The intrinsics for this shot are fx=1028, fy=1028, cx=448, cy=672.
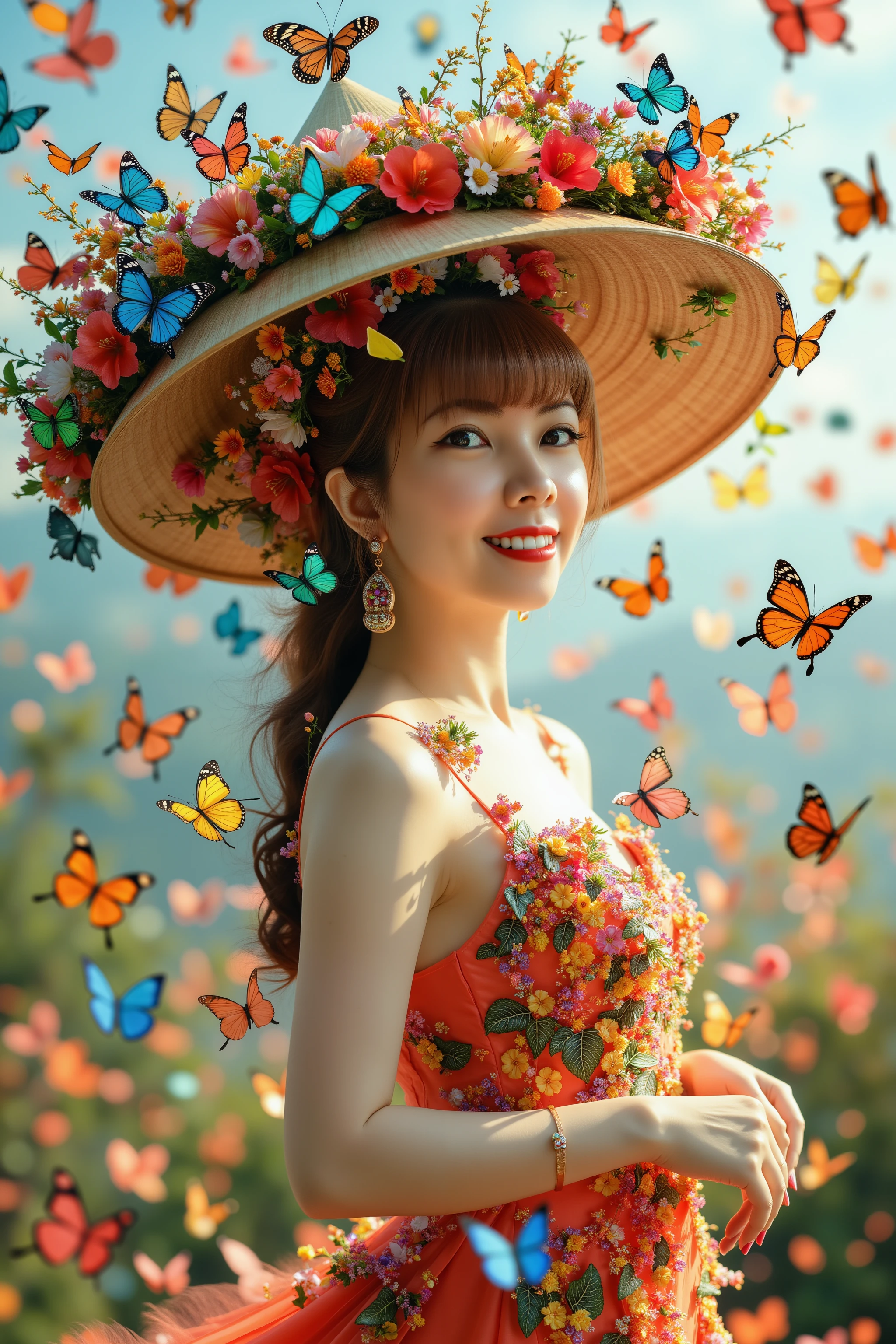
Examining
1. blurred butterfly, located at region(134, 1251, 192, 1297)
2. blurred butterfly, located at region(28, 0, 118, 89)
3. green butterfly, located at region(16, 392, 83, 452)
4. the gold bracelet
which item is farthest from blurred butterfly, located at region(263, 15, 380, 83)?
blurred butterfly, located at region(134, 1251, 192, 1297)

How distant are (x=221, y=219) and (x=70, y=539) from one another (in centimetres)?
67

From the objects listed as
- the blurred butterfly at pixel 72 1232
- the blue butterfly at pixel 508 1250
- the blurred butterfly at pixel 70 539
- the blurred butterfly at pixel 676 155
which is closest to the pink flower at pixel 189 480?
the blurred butterfly at pixel 70 539

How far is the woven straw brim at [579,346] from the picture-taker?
147cm

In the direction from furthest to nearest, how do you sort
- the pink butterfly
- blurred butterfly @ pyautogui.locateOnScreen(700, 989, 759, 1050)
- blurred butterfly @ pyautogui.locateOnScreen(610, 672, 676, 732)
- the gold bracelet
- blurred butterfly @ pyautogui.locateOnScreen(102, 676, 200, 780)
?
the pink butterfly → blurred butterfly @ pyautogui.locateOnScreen(102, 676, 200, 780) → blurred butterfly @ pyautogui.locateOnScreen(610, 672, 676, 732) → blurred butterfly @ pyautogui.locateOnScreen(700, 989, 759, 1050) → the gold bracelet

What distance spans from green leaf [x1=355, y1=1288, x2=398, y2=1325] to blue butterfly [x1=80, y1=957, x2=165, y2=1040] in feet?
3.56

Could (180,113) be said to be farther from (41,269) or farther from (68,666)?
(68,666)

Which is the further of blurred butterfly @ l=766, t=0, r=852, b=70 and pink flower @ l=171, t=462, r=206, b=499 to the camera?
pink flower @ l=171, t=462, r=206, b=499

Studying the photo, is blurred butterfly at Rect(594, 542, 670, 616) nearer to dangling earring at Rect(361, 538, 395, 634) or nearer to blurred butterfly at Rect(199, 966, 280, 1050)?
dangling earring at Rect(361, 538, 395, 634)

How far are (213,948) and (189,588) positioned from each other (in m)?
2.32

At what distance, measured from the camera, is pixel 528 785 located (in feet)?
5.72

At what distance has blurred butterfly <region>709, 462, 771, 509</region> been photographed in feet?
10.5

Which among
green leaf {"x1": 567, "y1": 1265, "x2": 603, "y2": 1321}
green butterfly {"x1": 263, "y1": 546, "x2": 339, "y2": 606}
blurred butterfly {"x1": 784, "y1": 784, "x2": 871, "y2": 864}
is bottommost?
green leaf {"x1": 567, "y1": 1265, "x2": 603, "y2": 1321}

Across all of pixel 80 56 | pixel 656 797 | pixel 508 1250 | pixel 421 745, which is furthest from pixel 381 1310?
pixel 80 56

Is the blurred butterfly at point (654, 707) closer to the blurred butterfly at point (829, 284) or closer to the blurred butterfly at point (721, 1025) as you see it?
the blurred butterfly at point (721, 1025)
